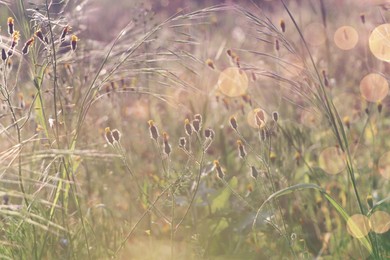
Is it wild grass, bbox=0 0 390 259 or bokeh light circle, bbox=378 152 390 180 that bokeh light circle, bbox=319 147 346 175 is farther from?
bokeh light circle, bbox=378 152 390 180

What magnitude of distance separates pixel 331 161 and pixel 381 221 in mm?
610

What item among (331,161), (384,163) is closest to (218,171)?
(331,161)

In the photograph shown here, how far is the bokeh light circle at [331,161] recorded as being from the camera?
292cm

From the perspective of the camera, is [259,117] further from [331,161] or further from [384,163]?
[384,163]

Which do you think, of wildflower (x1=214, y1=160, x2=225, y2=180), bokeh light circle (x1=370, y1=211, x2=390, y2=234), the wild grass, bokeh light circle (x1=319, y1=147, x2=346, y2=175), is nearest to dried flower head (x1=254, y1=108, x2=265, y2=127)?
the wild grass

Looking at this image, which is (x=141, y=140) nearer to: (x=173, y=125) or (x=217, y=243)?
(x=173, y=125)

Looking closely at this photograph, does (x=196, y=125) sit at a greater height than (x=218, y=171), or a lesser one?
greater

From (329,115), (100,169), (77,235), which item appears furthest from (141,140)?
(329,115)

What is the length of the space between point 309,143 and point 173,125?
0.80 meters

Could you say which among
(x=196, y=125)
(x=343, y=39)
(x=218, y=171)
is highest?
(x=196, y=125)

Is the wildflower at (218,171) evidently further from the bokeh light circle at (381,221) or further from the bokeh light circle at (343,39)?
the bokeh light circle at (343,39)

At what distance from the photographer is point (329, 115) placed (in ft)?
5.38

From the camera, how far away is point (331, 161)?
2998mm

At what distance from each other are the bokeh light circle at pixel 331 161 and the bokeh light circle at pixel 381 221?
0.45 m
